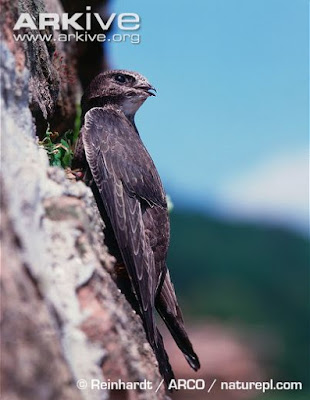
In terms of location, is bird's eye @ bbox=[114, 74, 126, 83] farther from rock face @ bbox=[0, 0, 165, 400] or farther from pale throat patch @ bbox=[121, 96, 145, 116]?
rock face @ bbox=[0, 0, 165, 400]

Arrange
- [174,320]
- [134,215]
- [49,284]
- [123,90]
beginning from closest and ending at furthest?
1. [49,284]
2. [134,215]
3. [174,320]
4. [123,90]

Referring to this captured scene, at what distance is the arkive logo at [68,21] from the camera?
3.67 metres

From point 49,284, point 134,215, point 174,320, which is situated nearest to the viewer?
point 49,284

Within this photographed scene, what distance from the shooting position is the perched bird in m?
3.89

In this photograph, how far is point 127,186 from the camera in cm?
412

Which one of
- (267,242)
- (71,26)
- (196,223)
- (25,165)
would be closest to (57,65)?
(71,26)


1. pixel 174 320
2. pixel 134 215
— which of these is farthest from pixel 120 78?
pixel 174 320

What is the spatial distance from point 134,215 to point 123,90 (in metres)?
1.08

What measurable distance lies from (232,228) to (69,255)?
8.54 meters

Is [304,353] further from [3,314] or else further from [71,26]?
[3,314]

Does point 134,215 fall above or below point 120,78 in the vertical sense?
below

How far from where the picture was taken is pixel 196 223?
1102 centimetres

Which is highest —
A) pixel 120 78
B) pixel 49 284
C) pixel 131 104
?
pixel 120 78

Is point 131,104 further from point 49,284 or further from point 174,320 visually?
point 49,284
